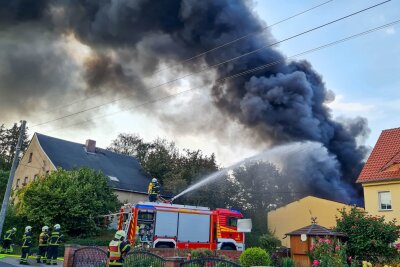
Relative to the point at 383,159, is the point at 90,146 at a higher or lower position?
higher

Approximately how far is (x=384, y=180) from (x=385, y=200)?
1.25 m

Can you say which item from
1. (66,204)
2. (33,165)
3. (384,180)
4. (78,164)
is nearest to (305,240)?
(384,180)

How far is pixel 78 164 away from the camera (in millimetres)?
32375

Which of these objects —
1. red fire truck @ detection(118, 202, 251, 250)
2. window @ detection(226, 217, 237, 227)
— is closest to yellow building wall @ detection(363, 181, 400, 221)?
red fire truck @ detection(118, 202, 251, 250)

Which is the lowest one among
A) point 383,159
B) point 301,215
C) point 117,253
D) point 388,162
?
point 117,253

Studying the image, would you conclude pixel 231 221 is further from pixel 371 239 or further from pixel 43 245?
pixel 43 245

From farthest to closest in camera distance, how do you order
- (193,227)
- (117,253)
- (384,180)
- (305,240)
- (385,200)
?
(385,200)
(384,180)
(193,227)
(305,240)
(117,253)

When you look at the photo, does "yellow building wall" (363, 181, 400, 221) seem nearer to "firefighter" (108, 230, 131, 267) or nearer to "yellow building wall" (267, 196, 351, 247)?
"yellow building wall" (267, 196, 351, 247)

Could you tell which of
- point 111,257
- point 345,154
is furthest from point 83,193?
point 345,154

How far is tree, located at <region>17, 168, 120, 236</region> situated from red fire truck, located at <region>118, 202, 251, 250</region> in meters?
4.65

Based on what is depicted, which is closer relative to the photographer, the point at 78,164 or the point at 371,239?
the point at 371,239

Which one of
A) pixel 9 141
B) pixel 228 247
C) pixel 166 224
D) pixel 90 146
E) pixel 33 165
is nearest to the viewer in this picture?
pixel 166 224

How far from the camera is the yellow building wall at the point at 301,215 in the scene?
28.9 m

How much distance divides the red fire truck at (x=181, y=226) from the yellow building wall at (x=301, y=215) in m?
10.3
